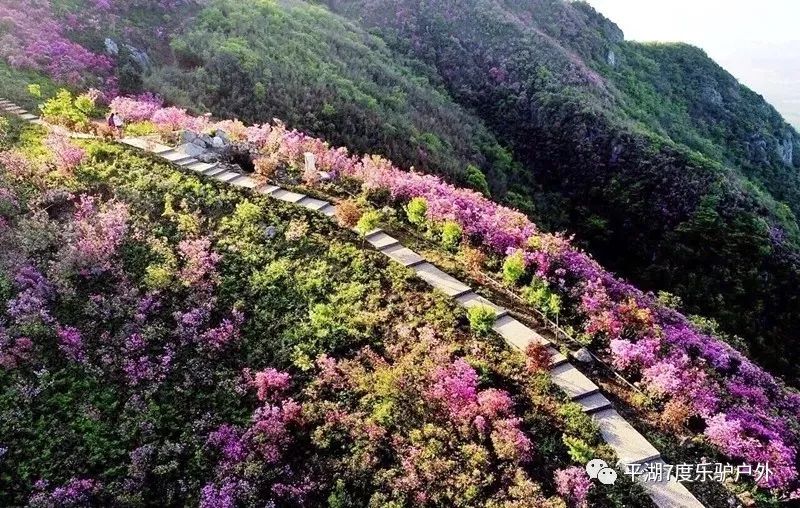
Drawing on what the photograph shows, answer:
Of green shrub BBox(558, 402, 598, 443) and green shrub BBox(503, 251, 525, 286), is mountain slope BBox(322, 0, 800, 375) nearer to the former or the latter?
green shrub BBox(503, 251, 525, 286)

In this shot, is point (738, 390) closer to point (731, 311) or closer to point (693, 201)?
point (731, 311)

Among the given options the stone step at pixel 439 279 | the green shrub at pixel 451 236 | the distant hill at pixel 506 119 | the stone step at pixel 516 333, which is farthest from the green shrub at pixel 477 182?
the stone step at pixel 516 333

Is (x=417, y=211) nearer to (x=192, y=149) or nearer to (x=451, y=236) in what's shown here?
(x=451, y=236)

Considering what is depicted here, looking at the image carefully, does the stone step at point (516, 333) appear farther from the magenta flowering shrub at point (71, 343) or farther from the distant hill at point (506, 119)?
the distant hill at point (506, 119)

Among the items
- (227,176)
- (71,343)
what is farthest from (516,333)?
(227,176)

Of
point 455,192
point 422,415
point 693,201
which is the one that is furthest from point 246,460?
point 693,201

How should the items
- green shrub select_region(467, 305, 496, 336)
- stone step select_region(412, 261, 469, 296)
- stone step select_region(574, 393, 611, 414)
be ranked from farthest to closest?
stone step select_region(412, 261, 469, 296) < green shrub select_region(467, 305, 496, 336) < stone step select_region(574, 393, 611, 414)

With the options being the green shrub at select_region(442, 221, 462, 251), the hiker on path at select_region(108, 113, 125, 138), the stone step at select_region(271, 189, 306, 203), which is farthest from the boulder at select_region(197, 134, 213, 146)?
the green shrub at select_region(442, 221, 462, 251)
